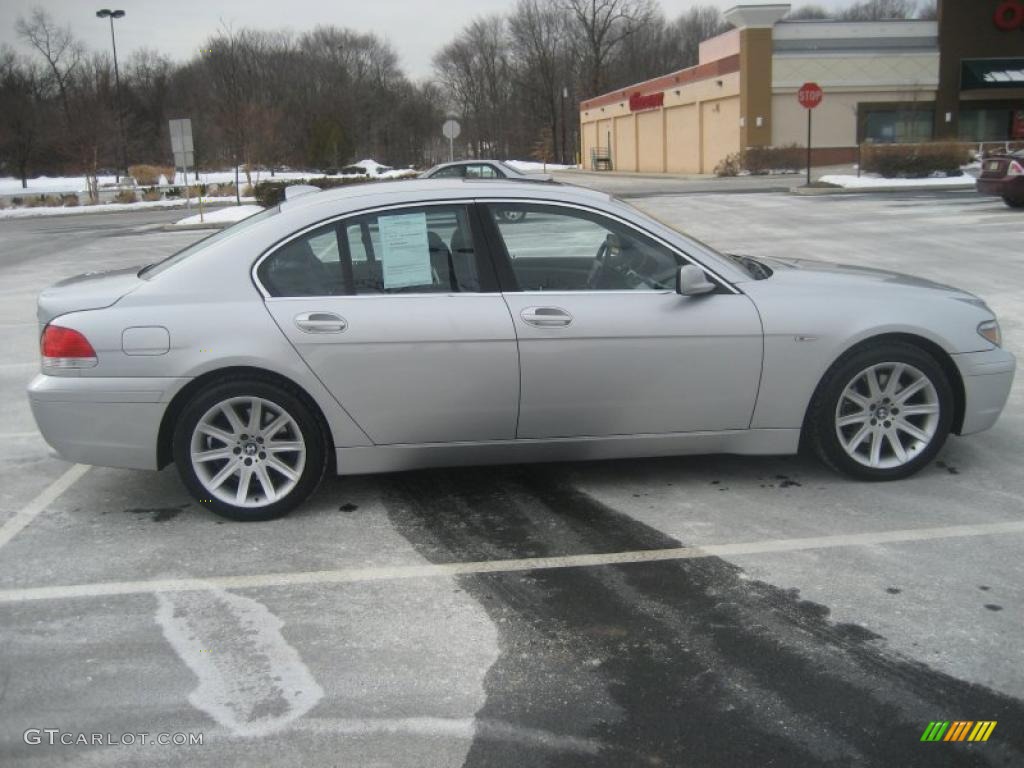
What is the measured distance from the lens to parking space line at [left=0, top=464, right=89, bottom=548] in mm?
4781

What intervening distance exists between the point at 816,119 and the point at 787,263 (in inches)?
1738

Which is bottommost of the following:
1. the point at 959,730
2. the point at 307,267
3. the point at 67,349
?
the point at 959,730

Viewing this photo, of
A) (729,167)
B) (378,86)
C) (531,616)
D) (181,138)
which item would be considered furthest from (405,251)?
(378,86)

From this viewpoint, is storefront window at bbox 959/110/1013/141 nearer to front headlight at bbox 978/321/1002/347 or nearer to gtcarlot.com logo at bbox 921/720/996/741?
front headlight at bbox 978/321/1002/347

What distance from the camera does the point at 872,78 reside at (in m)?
45.7

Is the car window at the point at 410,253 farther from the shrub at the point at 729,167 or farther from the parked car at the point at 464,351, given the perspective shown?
the shrub at the point at 729,167

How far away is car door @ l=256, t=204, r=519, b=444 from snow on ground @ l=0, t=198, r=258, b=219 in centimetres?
3798

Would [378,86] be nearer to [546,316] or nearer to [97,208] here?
[97,208]

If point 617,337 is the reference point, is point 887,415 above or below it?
below

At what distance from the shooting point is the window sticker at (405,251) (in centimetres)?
473

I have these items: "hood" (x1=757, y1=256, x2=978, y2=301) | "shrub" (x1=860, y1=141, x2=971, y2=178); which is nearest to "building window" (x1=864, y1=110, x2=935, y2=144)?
"shrub" (x1=860, y1=141, x2=971, y2=178)

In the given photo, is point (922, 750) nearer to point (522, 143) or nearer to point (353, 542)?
point (353, 542)

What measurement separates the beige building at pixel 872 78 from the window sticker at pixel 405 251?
44016 mm

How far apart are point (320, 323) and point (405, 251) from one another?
55cm
